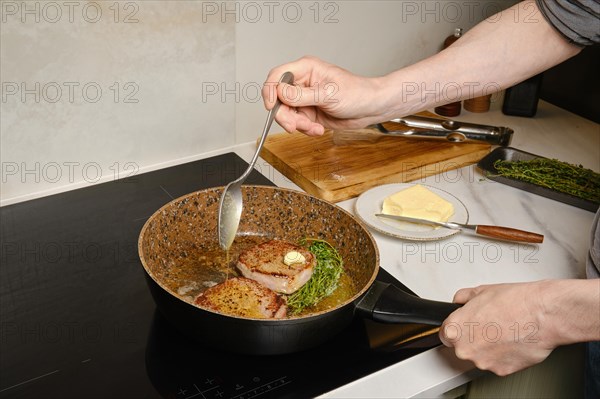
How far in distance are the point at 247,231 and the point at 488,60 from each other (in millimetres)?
500

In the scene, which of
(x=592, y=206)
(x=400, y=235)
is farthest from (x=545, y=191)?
(x=400, y=235)

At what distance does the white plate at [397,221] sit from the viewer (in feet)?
3.99

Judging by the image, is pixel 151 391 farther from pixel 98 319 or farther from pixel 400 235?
pixel 400 235

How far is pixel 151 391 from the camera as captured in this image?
0.87 metres

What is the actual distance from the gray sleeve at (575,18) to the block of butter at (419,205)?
351mm

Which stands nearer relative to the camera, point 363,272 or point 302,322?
point 302,322

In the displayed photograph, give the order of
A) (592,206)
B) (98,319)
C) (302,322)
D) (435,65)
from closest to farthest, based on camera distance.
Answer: (302,322) → (98,319) → (435,65) → (592,206)

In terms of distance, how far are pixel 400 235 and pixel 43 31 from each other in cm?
71

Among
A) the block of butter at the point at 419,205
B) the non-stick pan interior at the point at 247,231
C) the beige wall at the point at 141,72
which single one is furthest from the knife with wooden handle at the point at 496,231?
the beige wall at the point at 141,72

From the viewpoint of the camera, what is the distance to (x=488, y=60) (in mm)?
1145

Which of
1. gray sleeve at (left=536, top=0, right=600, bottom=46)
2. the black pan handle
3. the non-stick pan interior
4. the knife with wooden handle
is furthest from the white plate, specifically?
gray sleeve at (left=536, top=0, right=600, bottom=46)

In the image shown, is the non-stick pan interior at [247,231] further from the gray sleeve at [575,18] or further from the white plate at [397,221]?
the gray sleeve at [575,18]

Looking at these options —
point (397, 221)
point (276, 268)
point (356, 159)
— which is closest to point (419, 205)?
Result: point (397, 221)

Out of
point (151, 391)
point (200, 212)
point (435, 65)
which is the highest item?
point (435, 65)
